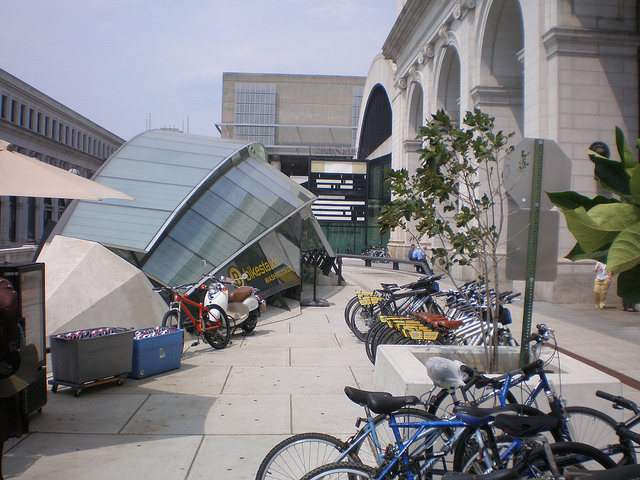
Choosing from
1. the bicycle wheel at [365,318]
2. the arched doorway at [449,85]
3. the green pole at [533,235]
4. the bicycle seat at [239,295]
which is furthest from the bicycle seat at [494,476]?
the arched doorway at [449,85]

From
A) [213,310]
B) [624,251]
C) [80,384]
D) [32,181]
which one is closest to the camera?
[624,251]

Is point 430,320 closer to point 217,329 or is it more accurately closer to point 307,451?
point 307,451

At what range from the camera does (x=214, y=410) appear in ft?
18.2

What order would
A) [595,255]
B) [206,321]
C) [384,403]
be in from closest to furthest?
[595,255], [384,403], [206,321]

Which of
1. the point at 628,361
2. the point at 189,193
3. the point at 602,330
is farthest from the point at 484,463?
the point at 189,193

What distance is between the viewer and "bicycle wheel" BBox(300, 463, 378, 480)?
2.76 meters

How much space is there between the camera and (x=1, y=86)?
47.4 metres

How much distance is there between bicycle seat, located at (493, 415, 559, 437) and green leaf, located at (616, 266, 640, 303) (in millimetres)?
1222

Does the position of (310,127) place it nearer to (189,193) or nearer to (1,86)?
(1,86)

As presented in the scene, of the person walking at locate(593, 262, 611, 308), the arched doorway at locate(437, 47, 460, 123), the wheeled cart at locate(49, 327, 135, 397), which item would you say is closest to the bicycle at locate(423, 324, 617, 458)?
the wheeled cart at locate(49, 327, 135, 397)

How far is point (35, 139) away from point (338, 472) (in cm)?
6038

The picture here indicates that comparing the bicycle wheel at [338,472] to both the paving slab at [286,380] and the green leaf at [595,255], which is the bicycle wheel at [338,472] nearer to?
the green leaf at [595,255]

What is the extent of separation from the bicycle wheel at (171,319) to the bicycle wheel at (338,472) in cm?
590

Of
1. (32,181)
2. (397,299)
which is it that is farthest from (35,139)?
(32,181)
